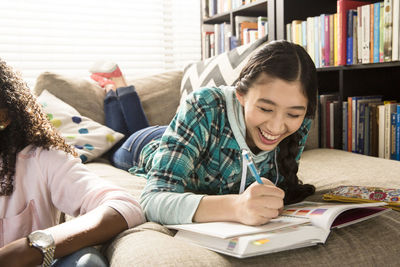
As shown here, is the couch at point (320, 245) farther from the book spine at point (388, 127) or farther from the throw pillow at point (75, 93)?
the throw pillow at point (75, 93)

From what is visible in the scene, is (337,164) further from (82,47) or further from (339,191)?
(82,47)

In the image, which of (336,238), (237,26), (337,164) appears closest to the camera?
(336,238)

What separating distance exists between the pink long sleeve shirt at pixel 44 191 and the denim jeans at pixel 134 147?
62 centimetres

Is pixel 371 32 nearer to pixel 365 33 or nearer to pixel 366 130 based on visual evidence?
pixel 365 33

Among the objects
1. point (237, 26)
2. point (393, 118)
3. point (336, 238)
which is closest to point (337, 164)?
point (393, 118)

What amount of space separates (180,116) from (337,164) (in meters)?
0.78

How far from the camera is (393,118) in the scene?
1.71 m

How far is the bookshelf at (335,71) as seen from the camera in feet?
6.28

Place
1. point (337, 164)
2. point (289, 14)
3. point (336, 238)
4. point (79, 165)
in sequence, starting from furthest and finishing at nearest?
point (289, 14) → point (337, 164) → point (79, 165) → point (336, 238)

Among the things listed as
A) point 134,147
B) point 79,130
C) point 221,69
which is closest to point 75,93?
point 79,130

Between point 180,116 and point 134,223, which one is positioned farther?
point 180,116

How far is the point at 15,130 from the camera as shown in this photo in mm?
950

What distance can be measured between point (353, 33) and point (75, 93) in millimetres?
1358

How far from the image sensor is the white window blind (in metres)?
2.74
